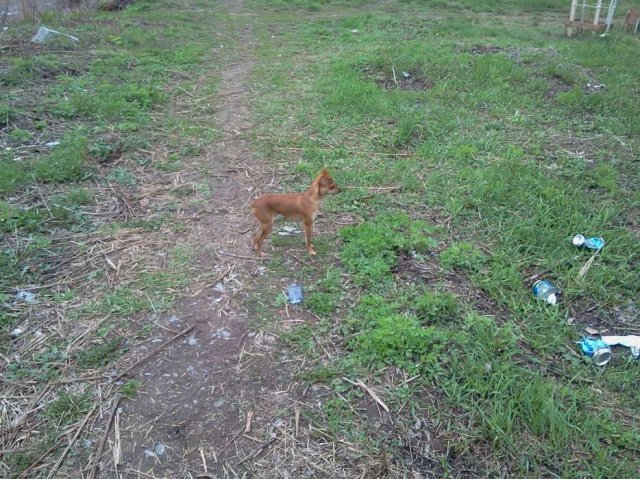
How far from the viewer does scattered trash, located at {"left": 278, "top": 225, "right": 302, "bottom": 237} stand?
4676mm

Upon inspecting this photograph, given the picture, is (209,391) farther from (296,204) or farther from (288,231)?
(288,231)

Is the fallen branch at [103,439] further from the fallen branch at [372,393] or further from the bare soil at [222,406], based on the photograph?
the fallen branch at [372,393]

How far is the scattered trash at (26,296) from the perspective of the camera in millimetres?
3777

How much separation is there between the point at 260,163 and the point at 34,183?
2.41 meters

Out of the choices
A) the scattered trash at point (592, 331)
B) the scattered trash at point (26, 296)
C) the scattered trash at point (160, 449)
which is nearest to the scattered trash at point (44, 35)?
the scattered trash at point (26, 296)

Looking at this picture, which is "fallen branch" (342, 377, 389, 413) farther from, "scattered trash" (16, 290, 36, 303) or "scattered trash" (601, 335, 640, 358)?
"scattered trash" (16, 290, 36, 303)

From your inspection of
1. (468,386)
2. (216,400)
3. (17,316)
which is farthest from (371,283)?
(17,316)

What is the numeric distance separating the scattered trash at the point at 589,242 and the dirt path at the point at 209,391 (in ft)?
9.57

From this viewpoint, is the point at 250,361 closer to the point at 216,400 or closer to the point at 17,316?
the point at 216,400

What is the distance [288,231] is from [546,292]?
2319mm

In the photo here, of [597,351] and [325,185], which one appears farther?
[325,185]

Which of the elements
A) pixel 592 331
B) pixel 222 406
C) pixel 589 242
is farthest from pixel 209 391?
pixel 589 242

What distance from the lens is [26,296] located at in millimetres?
3812

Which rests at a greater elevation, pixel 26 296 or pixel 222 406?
pixel 26 296
